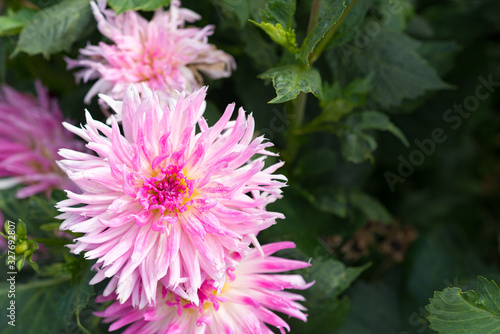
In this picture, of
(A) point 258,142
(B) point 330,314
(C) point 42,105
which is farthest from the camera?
(C) point 42,105

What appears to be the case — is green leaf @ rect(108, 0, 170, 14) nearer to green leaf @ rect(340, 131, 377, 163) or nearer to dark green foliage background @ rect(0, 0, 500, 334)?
dark green foliage background @ rect(0, 0, 500, 334)

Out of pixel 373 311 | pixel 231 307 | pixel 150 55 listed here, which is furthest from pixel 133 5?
pixel 373 311

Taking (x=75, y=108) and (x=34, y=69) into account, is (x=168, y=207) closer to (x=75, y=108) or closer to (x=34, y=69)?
(x=75, y=108)

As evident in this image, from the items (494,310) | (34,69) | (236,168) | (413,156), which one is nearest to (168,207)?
(236,168)

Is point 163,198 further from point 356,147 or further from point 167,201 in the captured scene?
point 356,147

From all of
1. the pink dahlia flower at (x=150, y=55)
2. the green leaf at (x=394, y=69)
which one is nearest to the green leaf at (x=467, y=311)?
the green leaf at (x=394, y=69)

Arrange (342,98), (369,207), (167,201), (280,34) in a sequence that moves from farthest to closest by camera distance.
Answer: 1. (369,207)
2. (342,98)
3. (280,34)
4. (167,201)
